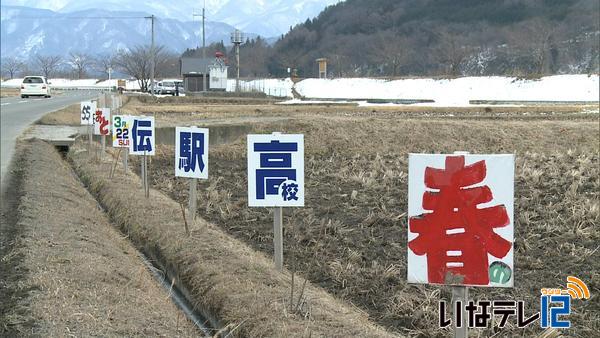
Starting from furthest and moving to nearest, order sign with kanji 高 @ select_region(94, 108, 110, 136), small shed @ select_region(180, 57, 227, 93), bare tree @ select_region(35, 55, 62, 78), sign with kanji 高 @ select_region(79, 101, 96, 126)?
bare tree @ select_region(35, 55, 62, 78)
small shed @ select_region(180, 57, 227, 93)
sign with kanji 高 @ select_region(79, 101, 96, 126)
sign with kanji 高 @ select_region(94, 108, 110, 136)

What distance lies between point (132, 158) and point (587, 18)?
241 ft

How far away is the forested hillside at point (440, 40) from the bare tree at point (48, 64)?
3245 cm

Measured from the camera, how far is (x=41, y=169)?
12.2 meters

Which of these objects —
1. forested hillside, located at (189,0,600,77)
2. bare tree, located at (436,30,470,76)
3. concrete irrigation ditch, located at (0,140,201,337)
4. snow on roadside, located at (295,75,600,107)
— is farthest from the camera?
forested hillside, located at (189,0,600,77)

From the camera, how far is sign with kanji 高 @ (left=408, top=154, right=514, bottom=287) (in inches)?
131

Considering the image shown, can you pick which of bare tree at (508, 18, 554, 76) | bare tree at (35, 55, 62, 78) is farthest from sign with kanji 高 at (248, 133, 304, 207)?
bare tree at (35, 55, 62, 78)

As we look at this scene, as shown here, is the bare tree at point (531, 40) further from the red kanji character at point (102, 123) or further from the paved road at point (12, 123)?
the red kanji character at point (102, 123)

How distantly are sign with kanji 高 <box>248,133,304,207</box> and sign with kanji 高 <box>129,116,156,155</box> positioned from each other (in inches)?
182

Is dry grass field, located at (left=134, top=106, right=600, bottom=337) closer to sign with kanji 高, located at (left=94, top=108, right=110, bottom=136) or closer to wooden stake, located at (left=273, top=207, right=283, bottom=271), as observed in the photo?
wooden stake, located at (left=273, top=207, right=283, bottom=271)

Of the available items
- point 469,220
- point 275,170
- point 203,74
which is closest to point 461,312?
point 469,220

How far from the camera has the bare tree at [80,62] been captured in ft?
365

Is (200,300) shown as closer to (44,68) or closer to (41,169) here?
(41,169)

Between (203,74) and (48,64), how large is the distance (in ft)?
192

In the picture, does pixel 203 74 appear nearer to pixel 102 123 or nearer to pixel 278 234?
pixel 102 123
